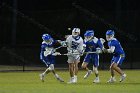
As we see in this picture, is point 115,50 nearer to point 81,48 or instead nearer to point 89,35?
point 89,35

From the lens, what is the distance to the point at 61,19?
50.5 metres

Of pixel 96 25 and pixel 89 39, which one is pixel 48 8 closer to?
pixel 96 25

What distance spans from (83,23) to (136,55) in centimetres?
672

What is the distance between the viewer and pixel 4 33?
48.6m

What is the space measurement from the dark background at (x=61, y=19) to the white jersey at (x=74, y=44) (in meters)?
19.4

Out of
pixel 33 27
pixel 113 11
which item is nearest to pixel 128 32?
pixel 113 11

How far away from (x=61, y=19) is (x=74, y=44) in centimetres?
2553

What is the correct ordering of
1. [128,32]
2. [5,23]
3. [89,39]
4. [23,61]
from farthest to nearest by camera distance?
[5,23]
[128,32]
[23,61]
[89,39]

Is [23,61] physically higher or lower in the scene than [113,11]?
lower

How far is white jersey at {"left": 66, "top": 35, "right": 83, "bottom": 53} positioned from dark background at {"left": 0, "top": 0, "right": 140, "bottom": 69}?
63.7 ft

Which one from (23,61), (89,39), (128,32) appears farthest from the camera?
(128,32)

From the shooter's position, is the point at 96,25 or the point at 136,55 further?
the point at 96,25

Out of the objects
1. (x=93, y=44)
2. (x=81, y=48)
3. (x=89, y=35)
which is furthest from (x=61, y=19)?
(x=81, y=48)

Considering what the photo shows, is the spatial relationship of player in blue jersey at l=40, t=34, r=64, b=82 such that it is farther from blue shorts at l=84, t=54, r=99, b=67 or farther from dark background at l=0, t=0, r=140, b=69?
dark background at l=0, t=0, r=140, b=69
